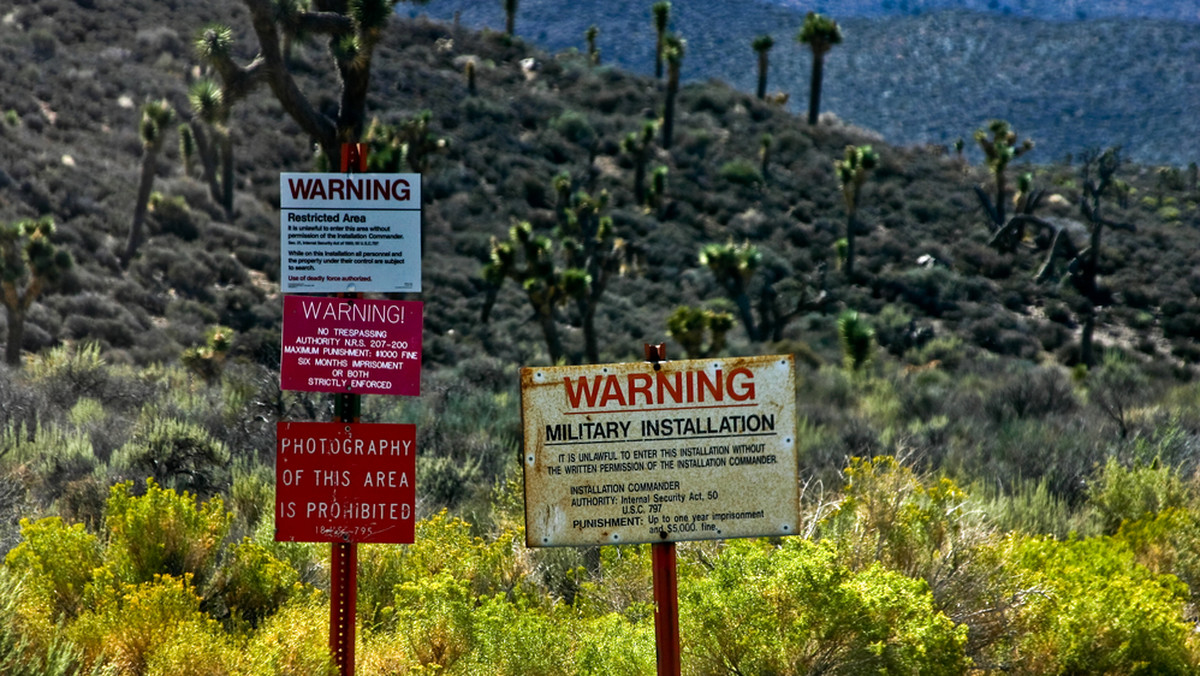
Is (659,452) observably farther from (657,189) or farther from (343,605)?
(657,189)

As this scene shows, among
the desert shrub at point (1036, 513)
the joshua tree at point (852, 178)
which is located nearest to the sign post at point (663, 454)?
the desert shrub at point (1036, 513)

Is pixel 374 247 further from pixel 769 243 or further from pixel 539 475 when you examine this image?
Answer: pixel 769 243

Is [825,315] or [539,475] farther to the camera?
[825,315]

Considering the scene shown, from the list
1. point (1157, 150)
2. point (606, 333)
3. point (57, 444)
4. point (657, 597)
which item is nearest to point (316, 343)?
point (657, 597)

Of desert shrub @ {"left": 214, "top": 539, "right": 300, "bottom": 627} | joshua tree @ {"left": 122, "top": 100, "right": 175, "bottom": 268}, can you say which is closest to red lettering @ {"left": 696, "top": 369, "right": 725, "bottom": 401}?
desert shrub @ {"left": 214, "top": 539, "right": 300, "bottom": 627}

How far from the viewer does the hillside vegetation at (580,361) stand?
5402 mm

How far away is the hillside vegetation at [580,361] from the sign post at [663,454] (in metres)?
0.53

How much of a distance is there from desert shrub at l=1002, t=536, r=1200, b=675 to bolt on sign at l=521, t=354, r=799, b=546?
6.62 ft

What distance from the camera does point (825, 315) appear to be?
36906mm

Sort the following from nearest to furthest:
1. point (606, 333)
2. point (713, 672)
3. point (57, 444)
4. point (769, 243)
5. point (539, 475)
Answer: point (539, 475), point (713, 672), point (57, 444), point (606, 333), point (769, 243)

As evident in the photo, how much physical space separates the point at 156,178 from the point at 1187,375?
3134 cm

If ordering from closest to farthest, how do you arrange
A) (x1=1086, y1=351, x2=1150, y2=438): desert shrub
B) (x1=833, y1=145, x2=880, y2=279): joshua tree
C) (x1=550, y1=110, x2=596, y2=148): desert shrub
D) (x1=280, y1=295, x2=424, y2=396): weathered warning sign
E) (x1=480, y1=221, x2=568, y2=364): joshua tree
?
(x1=280, y1=295, x2=424, y2=396): weathered warning sign < (x1=1086, y1=351, x2=1150, y2=438): desert shrub < (x1=480, y1=221, x2=568, y2=364): joshua tree < (x1=833, y1=145, x2=880, y2=279): joshua tree < (x1=550, y1=110, x2=596, y2=148): desert shrub

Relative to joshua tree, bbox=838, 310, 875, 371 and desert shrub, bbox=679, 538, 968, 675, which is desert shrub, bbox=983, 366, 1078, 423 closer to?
joshua tree, bbox=838, 310, 875, 371

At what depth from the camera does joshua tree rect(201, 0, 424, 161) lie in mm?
12391
